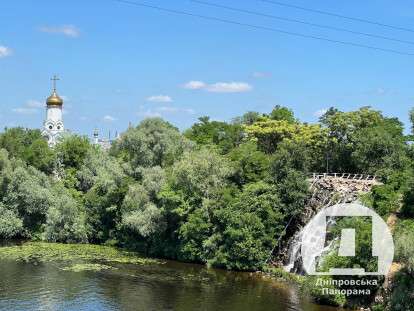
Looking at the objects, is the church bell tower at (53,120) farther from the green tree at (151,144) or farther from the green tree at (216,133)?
the green tree at (151,144)

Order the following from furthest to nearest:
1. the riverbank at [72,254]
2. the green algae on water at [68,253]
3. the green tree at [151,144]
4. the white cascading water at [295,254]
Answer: the green tree at [151,144]
the green algae on water at [68,253]
the riverbank at [72,254]
the white cascading water at [295,254]

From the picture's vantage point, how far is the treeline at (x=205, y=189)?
4203cm

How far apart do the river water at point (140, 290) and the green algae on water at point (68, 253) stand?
2.22m

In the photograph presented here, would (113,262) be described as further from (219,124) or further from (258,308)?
(219,124)

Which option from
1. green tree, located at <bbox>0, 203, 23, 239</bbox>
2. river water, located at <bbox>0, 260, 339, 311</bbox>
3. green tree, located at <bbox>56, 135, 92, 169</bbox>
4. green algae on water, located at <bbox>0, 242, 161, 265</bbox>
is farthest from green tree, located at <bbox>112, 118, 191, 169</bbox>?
green tree, located at <bbox>56, 135, 92, 169</bbox>

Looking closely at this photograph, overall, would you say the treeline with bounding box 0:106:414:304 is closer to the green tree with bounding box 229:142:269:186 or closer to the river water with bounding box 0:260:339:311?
the green tree with bounding box 229:142:269:186

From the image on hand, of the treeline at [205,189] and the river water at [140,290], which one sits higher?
the treeline at [205,189]

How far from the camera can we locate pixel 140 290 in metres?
35.6

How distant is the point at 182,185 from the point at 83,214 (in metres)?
12.8

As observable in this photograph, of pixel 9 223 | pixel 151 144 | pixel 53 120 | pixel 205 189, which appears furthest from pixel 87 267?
pixel 53 120

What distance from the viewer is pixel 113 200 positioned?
→ 174ft

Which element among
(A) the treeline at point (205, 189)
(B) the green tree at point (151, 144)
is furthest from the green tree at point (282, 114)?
(B) the green tree at point (151, 144)

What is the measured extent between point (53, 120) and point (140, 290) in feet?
195

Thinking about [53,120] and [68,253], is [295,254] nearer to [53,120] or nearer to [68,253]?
[68,253]
